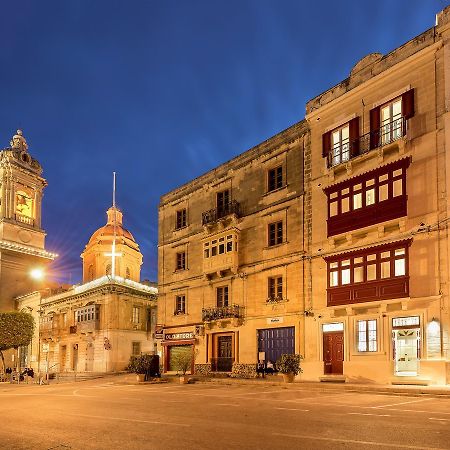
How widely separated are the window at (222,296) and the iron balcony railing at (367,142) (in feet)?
38.4

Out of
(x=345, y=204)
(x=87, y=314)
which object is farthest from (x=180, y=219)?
(x=345, y=204)

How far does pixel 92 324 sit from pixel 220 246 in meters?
20.5

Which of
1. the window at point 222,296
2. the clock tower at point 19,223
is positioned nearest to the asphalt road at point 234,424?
the window at point 222,296

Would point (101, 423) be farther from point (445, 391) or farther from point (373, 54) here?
point (373, 54)

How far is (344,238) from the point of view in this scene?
96.1 feet

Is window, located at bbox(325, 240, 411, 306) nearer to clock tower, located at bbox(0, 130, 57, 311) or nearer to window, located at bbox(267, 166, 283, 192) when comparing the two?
window, located at bbox(267, 166, 283, 192)

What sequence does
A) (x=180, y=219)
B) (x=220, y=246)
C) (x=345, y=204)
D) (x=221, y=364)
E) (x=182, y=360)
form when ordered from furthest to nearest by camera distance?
(x=180, y=219), (x=182, y=360), (x=220, y=246), (x=221, y=364), (x=345, y=204)

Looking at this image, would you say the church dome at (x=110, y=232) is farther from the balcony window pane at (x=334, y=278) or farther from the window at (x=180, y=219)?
the balcony window pane at (x=334, y=278)

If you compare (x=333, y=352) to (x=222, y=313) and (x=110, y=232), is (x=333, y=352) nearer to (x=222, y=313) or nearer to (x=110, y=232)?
(x=222, y=313)

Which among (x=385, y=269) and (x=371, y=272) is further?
(x=371, y=272)

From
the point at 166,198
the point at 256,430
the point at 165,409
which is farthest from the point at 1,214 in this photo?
the point at 256,430

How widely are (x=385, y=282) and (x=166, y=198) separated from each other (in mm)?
22729

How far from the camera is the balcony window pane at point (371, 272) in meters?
27.4

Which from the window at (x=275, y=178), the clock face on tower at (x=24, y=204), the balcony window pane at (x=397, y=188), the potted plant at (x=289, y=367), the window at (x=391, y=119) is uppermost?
the clock face on tower at (x=24, y=204)
